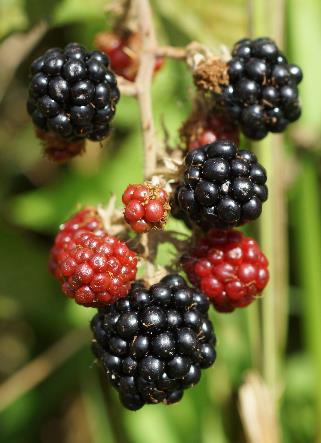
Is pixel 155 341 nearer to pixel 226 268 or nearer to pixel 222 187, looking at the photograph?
pixel 226 268

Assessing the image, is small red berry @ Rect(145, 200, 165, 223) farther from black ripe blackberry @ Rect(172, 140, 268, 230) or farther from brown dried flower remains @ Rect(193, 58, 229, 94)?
brown dried flower remains @ Rect(193, 58, 229, 94)

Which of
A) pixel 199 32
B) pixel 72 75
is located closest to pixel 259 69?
pixel 72 75

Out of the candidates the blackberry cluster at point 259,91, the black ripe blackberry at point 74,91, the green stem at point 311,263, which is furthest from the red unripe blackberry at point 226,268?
the green stem at point 311,263

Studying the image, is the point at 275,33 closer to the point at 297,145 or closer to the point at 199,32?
the point at 199,32

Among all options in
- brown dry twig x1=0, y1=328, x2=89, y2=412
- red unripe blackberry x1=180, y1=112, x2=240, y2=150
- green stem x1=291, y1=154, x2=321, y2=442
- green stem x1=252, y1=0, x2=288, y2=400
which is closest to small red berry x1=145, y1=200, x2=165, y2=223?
red unripe blackberry x1=180, y1=112, x2=240, y2=150

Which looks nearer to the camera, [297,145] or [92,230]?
[92,230]

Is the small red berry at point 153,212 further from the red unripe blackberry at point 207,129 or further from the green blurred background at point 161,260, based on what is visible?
the green blurred background at point 161,260
